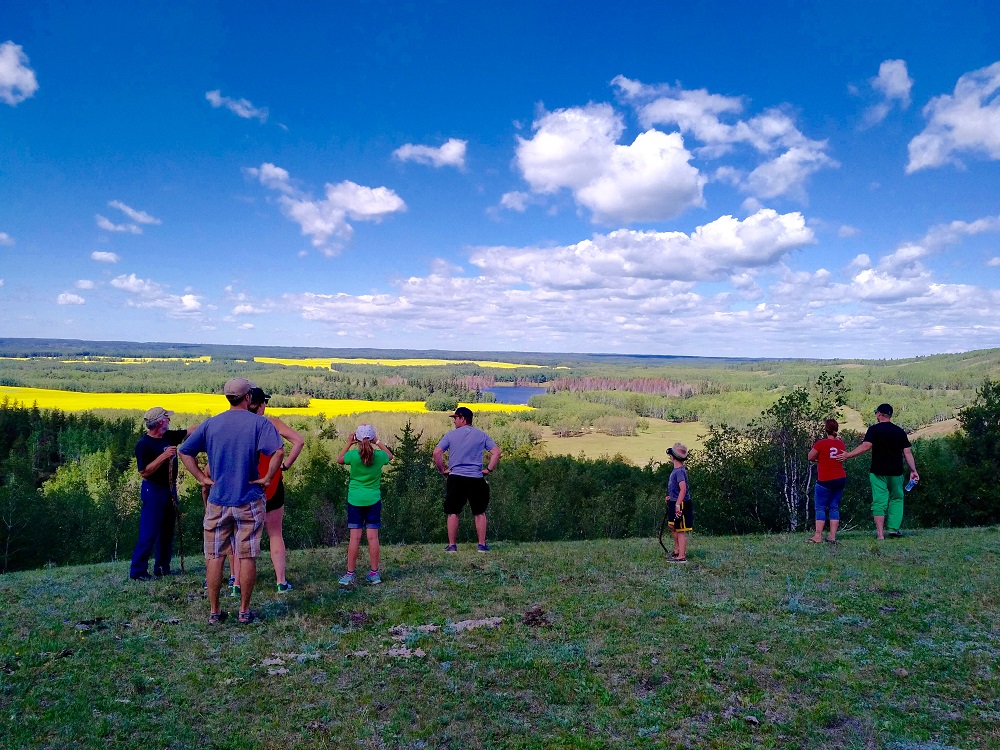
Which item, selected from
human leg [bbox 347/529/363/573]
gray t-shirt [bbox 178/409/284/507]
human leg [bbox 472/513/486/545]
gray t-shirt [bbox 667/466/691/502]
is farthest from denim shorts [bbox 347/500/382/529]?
gray t-shirt [bbox 667/466/691/502]

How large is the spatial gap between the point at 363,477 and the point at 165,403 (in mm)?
117946

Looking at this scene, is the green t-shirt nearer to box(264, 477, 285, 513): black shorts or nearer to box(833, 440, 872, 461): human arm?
box(264, 477, 285, 513): black shorts

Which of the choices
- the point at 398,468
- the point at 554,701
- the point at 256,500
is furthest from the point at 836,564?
the point at 398,468

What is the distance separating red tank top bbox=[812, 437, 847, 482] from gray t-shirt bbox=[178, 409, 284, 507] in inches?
409

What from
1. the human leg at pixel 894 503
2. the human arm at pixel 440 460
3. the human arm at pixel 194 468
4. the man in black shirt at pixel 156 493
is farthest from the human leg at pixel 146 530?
the human leg at pixel 894 503

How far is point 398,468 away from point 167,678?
4603 centimetres

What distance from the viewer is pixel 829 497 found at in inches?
472

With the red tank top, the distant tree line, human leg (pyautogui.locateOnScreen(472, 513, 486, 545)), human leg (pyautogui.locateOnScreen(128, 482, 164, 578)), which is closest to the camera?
human leg (pyautogui.locateOnScreen(128, 482, 164, 578))

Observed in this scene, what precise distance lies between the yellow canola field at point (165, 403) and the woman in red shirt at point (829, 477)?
96.6 metres

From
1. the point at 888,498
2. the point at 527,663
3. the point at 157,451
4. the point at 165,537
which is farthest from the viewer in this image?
the point at 888,498

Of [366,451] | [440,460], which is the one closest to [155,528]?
[366,451]

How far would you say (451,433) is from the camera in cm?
1073

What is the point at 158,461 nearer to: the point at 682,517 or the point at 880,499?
the point at 682,517

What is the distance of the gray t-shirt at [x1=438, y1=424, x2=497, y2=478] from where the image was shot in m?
10.5
